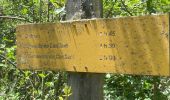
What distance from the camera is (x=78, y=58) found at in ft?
8.23

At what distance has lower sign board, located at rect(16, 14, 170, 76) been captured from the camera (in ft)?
7.04

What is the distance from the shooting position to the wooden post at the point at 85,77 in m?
2.62

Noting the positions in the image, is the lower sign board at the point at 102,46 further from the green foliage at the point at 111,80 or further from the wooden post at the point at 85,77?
the green foliage at the point at 111,80

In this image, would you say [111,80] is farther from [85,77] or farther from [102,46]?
[102,46]

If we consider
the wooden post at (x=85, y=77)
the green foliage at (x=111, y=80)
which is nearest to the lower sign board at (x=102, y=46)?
the wooden post at (x=85, y=77)

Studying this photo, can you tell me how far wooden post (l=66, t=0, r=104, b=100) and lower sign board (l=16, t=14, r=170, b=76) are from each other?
0.13 metres

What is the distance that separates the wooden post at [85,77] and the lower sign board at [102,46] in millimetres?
127

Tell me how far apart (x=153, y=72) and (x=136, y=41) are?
8.3 inches

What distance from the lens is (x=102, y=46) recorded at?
238 centimetres

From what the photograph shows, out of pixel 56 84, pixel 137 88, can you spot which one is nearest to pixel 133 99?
pixel 137 88

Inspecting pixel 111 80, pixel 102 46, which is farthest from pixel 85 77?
pixel 111 80

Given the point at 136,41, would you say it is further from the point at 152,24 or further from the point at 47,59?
the point at 47,59

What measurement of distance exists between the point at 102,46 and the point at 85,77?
0.35 metres

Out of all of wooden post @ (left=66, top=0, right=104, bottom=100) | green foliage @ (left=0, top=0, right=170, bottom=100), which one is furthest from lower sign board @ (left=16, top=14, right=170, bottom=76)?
green foliage @ (left=0, top=0, right=170, bottom=100)
